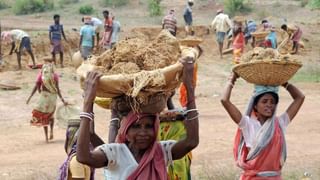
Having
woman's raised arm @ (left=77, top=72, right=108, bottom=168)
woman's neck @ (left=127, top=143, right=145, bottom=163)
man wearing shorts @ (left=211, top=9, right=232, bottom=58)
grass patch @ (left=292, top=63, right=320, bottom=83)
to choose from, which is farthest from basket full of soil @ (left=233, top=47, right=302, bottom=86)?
man wearing shorts @ (left=211, top=9, right=232, bottom=58)

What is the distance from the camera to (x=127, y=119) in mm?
3689

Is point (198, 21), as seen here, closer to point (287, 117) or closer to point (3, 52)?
point (3, 52)

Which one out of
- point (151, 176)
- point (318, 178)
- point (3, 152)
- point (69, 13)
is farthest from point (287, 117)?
point (69, 13)

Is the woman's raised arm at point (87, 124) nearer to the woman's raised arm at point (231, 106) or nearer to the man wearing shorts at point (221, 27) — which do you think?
the woman's raised arm at point (231, 106)

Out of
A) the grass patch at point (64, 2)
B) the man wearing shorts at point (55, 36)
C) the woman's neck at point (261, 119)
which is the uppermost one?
the woman's neck at point (261, 119)

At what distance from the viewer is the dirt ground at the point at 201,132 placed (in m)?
9.45

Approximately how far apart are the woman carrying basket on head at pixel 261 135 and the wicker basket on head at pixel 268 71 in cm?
6

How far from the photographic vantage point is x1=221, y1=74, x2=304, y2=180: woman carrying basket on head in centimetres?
526

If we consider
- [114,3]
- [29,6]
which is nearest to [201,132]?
[29,6]

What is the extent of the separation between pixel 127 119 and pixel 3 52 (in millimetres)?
18763

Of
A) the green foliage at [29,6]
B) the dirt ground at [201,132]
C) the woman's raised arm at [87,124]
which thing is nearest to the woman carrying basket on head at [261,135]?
the woman's raised arm at [87,124]

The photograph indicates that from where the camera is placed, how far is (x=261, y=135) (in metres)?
5.31

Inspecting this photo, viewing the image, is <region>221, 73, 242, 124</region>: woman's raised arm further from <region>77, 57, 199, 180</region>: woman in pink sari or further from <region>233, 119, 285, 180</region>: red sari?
<region>77, 57, 199, 180</region>: woman in pink sari

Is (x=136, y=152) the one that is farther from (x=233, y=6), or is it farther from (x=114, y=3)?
(x=114, y=3)
